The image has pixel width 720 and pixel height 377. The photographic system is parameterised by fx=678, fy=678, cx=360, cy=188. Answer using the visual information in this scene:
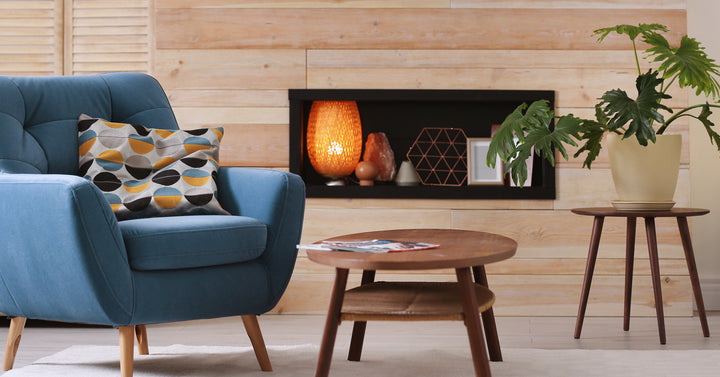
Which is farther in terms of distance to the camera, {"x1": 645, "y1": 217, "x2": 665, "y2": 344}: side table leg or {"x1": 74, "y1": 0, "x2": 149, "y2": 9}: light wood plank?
{"x1": 74, "y1": 0, "x2": 149, "y2": 9}: light wood plank

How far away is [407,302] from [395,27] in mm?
1808

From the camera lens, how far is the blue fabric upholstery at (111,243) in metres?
1.75

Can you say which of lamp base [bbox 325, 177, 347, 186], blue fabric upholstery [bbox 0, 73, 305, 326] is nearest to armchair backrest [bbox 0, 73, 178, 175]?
blue fabric upholstery [bbox 0, 73, 305, 326]

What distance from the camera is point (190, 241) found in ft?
6.13

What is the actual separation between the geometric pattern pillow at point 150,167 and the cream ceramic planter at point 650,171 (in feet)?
4.90

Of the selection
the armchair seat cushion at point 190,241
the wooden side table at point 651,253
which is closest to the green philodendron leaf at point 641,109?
the wooden side table at point 651,253

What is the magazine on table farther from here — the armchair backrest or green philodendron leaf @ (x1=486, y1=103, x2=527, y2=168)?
the armchair backrest

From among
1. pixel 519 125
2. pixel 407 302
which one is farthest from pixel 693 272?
pixel 407 302

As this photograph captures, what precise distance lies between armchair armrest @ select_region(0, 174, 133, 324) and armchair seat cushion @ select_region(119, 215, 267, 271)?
0.06m

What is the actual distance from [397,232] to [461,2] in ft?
4.87

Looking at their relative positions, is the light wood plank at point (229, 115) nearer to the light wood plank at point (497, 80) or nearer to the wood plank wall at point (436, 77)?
the wood plank wall at point (436, 77)

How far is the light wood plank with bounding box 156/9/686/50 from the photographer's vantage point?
121 inches

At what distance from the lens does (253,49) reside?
3158 mm

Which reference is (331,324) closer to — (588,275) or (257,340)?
(257,340)
